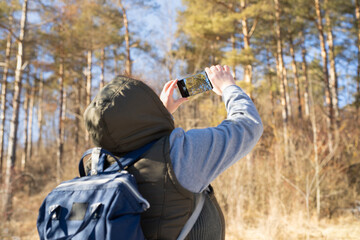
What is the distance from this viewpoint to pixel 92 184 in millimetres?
956

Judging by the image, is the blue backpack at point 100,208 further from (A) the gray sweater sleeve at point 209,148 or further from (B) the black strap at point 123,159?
(A) the gray sweater sleeve at point 209,148

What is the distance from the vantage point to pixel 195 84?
4.20 feet

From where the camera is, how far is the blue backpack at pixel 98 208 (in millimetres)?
856

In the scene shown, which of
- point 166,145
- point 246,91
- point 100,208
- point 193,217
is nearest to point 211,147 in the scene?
point 166,145

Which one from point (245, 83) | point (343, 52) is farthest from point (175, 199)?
point (343, 52)

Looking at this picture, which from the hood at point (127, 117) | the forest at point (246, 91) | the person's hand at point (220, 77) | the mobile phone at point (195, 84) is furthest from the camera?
the forest at point (246, 91)

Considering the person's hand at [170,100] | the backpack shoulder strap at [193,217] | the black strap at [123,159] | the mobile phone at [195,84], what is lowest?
the backpack shoulder strap at [193,217]

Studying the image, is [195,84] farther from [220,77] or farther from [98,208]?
[98,208]

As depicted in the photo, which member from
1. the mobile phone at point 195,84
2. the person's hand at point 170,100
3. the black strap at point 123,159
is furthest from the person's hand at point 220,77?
the black strap at point 123,159

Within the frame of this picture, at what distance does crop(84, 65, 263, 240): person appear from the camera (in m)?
0.94

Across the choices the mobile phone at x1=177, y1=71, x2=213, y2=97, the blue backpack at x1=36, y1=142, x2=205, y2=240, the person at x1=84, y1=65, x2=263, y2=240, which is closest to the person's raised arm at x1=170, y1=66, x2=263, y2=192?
the person at x1=84, y1=65, x2=263, y2=240

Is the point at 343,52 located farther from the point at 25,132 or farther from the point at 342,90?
the point at 25,132

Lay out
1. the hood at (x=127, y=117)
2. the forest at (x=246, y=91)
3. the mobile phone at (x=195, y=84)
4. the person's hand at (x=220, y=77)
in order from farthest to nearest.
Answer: the forest at (x=246, y=91)
the mobile phone at (x=195, y=84)
the person's hand at (x=220, y=77)
the hood at (x=127, y=117)

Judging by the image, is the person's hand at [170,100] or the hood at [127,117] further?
the person's hand at [170,100]
